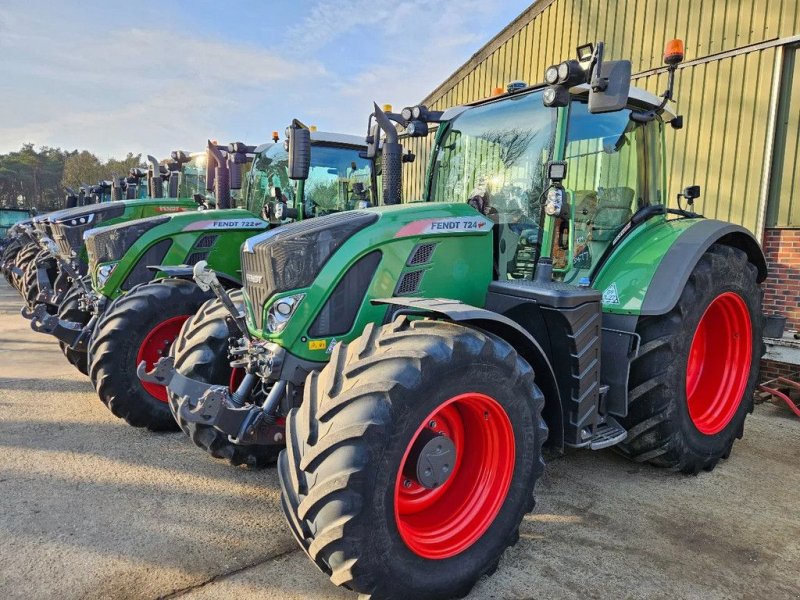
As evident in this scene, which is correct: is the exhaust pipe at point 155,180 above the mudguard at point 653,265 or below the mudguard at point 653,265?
above

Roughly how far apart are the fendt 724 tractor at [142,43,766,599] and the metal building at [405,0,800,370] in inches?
89.0

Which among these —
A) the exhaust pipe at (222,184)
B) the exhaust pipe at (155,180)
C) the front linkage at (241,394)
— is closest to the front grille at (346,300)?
the front linkage at (241,394)

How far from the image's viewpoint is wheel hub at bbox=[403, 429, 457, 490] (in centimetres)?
241

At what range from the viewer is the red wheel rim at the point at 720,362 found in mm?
4016

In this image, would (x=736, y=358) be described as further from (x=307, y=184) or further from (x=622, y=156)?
(x=307, y=184)

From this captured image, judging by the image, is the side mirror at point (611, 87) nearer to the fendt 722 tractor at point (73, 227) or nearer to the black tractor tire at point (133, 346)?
the black tractor tire at point (133, 346)

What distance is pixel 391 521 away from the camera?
219 cm

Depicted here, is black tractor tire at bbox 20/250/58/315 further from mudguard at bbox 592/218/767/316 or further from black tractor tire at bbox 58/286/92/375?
mudguard at bbox 592/218/767/316

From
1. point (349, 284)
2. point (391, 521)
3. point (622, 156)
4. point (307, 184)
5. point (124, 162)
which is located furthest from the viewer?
point (124, 162)

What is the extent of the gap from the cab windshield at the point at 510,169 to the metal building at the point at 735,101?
1.92 m

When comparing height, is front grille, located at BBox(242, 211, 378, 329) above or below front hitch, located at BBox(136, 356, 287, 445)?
above

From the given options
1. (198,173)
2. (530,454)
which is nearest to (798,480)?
(530,454)

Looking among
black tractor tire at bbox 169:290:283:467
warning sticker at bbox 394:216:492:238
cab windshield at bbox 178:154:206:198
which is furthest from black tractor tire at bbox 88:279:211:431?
cab windshield at bbox 178:154:206:198

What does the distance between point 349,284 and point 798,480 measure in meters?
3.21
